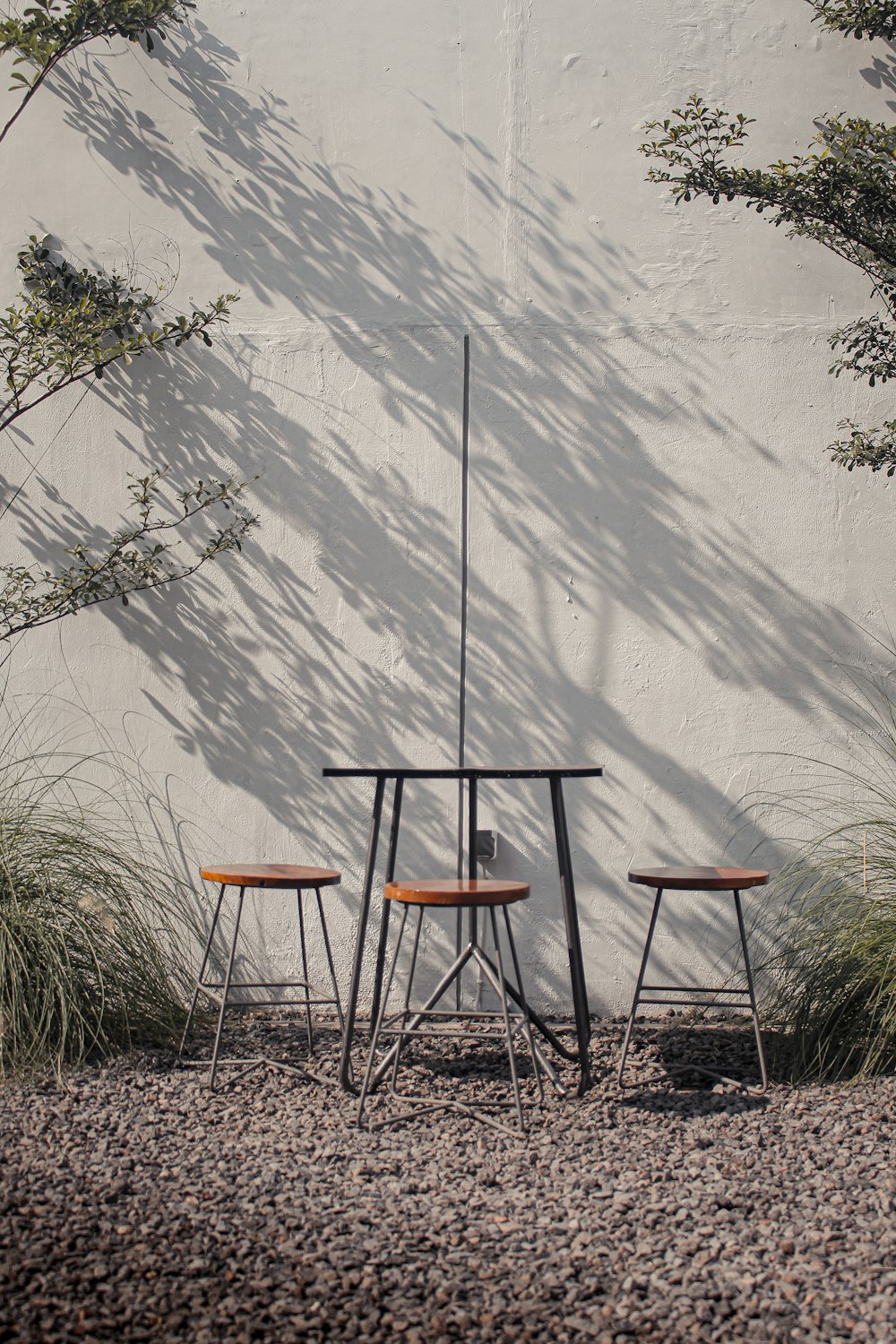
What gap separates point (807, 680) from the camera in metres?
4.20

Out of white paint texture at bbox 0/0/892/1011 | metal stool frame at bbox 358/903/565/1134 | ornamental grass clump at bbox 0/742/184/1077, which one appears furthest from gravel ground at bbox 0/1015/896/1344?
white paint texture at bbox 0/0/892/1011

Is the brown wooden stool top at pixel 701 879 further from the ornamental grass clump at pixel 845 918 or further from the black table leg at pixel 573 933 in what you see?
the ornamental grass clump at pixel 845 918

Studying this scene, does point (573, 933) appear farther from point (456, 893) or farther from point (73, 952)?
point (73, 952)

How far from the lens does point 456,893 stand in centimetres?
296

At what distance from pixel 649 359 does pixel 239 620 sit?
6.19ft

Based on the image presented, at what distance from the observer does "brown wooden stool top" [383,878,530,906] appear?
2.96 m

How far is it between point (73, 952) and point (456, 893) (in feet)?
4.29

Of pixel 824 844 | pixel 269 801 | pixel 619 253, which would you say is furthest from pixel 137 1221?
pixel 619 253

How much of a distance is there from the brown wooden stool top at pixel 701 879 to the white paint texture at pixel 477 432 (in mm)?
747

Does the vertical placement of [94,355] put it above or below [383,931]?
above

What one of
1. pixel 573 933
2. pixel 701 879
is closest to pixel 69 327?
pixel 573 933

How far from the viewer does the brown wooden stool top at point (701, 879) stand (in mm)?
3275

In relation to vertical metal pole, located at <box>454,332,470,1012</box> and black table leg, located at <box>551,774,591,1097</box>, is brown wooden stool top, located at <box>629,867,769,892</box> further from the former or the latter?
vertical metal pole, located at <box>454,332,470,1012</box>

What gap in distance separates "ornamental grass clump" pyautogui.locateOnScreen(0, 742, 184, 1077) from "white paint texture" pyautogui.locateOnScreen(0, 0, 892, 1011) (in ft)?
1.92
